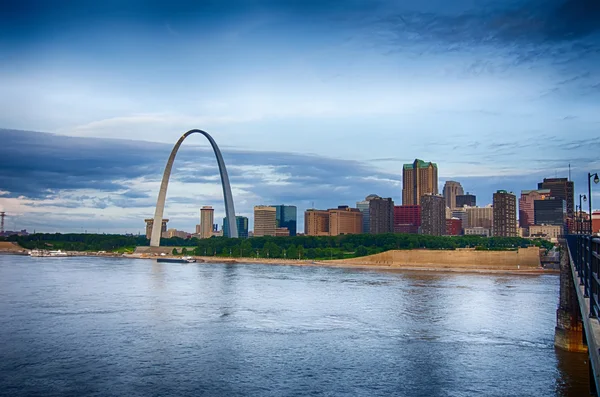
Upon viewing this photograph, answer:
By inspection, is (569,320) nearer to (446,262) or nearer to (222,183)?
(446,262)

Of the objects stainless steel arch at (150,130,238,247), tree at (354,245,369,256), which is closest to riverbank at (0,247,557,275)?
tree at (354,245,369,256)

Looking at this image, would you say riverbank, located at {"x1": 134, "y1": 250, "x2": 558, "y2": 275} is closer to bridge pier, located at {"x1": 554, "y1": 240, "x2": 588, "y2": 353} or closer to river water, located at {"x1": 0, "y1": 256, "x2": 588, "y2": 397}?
river water, located at {"x1": 0, "y1": 256, "x2": 588, "y2": 397}

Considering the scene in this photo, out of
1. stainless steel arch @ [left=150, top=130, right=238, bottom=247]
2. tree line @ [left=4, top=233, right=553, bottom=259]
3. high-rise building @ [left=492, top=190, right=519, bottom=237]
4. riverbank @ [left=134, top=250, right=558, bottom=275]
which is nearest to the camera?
riverbank @ [left=134, top=250, right=558, bottom=275]

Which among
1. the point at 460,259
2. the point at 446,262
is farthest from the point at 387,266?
the point at 460,259

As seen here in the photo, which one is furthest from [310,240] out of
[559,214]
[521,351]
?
[559,214]

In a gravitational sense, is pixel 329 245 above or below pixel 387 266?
above

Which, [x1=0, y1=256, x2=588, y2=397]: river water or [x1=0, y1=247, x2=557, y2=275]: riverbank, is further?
[x1=0, y1=247, x2=557, y2=275]: riverbank
